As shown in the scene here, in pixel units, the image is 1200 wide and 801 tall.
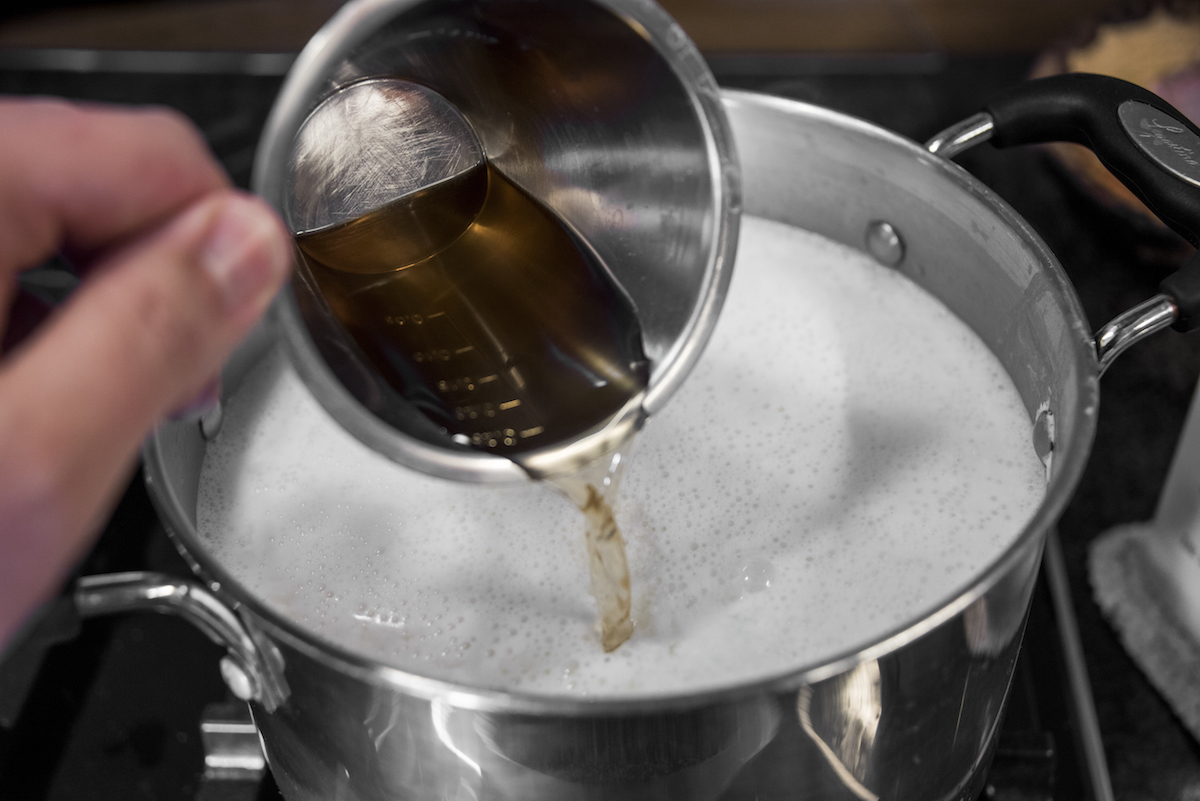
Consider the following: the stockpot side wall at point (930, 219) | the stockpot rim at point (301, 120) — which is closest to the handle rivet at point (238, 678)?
the stockpot rim at point (301, 120)

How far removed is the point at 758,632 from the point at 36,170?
1.42ft

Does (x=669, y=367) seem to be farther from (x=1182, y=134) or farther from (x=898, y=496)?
(x=1182, y=134)

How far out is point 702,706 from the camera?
0.43 m

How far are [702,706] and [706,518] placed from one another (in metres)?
0.28

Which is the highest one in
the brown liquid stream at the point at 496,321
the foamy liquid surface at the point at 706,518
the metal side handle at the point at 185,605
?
the brown liquid stream at the point at 496,321

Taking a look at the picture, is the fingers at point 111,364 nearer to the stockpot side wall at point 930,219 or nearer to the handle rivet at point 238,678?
the handle rivet at point 238,678

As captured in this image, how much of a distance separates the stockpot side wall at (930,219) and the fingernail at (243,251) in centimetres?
40

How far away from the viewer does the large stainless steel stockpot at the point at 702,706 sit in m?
0.45

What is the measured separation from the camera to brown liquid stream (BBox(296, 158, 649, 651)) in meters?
0.61

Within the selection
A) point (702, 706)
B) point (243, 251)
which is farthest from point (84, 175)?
point (702, 706)

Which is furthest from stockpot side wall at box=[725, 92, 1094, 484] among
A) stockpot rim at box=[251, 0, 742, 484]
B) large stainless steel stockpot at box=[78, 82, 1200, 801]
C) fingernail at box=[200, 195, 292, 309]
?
fingernail at box=[200, 195, 292, 309]

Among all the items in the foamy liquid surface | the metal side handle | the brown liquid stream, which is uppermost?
the brown liquid stream

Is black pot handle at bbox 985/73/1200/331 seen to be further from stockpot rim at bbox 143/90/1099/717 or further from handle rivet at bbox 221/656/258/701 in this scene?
handle rivet at bbox 221/656/258/701

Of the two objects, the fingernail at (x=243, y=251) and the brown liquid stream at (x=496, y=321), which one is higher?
the fingernail at (x=243, y=251)
